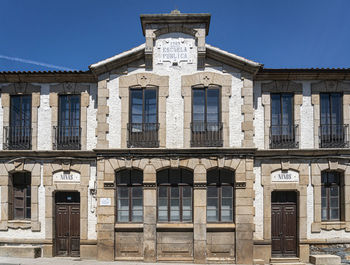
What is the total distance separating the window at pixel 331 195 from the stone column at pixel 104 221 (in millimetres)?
8439

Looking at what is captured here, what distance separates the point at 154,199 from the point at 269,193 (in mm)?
4553

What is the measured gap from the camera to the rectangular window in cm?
1370

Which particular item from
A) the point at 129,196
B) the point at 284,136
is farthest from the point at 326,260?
the point at 129,196

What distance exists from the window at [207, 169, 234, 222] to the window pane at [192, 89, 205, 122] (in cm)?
220

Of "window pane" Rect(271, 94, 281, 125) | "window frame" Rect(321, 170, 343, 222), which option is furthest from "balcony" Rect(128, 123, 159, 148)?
"window frame" Rect(321, 170, 343, 222)

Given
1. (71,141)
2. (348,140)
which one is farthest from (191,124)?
(348,140)

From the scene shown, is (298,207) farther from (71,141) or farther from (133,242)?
(71,141)

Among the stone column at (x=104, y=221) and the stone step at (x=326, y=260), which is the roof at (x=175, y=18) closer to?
the stone column at (x=104, y=221)

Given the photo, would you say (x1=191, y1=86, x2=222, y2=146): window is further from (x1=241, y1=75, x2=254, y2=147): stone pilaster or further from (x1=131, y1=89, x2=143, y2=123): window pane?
(x1=131, y1=89, x2=143, y2=123): window pane

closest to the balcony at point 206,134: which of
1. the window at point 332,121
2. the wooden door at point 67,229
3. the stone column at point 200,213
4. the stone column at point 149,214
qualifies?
the stone column at point 200,213

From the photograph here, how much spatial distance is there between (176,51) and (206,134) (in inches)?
139

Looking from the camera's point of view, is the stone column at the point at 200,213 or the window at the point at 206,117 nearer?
the stone column at the point at 200,213

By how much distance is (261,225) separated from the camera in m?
13.0

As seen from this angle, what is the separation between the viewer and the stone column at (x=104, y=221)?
1266cm
